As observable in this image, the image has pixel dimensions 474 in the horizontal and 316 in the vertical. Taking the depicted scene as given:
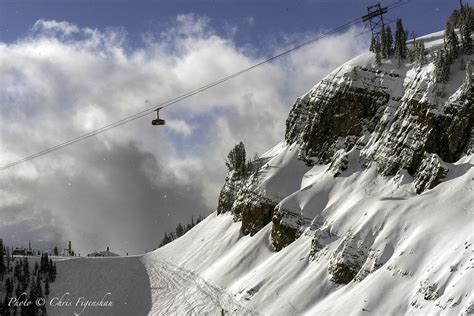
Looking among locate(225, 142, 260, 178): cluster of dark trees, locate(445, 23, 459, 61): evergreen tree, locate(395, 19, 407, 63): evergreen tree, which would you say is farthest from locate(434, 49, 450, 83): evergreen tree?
locate(225, 142, 260, 178): cluster of dark trees

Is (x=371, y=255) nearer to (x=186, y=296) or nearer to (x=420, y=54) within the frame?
(x=186, y=296)

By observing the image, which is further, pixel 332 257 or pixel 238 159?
pixel 238 159

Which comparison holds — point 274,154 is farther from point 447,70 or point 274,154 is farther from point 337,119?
point 447,70

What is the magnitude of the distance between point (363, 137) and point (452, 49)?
16505 millimetres

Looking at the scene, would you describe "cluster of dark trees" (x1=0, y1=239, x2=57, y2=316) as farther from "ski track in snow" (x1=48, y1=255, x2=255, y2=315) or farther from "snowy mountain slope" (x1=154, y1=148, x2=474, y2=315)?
"snowy mountain slope" (x1=154, y1=148, x2=474, y2=315)

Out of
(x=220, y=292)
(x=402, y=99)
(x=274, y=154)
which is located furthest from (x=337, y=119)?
(x=220, y=292)

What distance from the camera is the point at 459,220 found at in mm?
35219

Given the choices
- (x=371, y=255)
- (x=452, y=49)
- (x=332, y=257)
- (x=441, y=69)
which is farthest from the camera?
(x=452, y=49)

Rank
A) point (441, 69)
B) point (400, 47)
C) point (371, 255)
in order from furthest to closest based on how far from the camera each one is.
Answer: point (400, 47), point (441, 69), point (371, 255)

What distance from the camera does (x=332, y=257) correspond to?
43094 mm

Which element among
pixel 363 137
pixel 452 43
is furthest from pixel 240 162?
pixel 452 43

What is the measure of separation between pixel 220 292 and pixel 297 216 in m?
14.1

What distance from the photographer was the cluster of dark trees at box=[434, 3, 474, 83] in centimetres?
5262

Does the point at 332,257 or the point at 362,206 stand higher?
the point at 362,206
